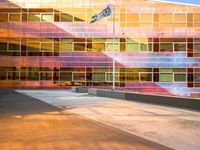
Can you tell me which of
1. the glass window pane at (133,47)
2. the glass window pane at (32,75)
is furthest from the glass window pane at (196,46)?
the glass window pane at (32,75)

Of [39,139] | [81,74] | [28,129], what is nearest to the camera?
[39,139]

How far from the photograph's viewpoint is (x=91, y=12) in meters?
55.0

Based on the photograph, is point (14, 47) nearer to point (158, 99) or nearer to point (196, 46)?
point (196, 46)

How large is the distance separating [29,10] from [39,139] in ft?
159

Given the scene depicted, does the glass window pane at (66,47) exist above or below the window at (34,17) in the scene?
below

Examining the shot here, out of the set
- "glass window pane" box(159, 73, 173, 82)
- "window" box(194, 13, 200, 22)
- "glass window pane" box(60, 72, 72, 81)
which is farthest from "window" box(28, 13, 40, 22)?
"window" box(194, 13, 200, 22)

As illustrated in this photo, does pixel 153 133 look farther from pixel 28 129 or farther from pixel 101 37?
pixel 101 37

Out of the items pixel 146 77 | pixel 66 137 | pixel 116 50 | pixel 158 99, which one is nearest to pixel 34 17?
pixel 116 50

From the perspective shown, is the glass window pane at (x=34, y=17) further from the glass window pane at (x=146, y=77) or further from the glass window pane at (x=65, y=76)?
the glass window pane at (x=146, y=77)

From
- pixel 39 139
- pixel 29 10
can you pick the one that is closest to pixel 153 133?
pixel 39 139

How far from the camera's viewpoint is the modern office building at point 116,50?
54562mm

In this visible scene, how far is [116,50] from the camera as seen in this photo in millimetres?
55031

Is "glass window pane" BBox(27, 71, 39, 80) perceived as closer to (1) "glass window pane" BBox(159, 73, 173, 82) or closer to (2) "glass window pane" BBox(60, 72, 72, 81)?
(2) "glass window pane" BBox(60, 72, 72, 81)

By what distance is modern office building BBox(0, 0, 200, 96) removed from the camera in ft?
179
